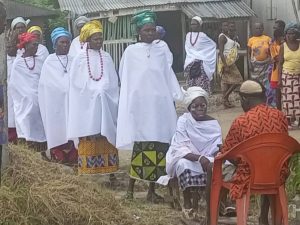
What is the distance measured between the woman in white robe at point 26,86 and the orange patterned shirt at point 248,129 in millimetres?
4556

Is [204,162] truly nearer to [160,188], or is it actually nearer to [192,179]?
[192,179]

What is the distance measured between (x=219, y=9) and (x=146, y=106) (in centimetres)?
1045

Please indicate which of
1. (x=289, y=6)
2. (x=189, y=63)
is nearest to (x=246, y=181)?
(x=189, y=63)

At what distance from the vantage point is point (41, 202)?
17.8 ft

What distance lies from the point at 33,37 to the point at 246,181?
4887mm

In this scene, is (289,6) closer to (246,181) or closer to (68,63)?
(68,63)

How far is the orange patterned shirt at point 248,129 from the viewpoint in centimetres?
530

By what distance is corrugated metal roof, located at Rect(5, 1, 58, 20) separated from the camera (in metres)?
21.3

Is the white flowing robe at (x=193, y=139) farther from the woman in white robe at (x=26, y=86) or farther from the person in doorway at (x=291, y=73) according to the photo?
the person in doorway at (x=291, y=73)

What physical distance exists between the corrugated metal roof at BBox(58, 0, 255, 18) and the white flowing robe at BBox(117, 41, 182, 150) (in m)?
9.60

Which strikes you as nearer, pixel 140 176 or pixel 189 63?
pixel 140 176

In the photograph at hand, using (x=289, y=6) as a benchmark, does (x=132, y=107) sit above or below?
below

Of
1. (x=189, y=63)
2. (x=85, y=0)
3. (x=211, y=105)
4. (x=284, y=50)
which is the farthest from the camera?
(x=85, y=0)

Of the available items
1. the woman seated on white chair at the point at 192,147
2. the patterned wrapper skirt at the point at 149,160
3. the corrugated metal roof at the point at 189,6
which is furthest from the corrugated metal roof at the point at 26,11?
the woman seated on white chair at the point at 192,147
